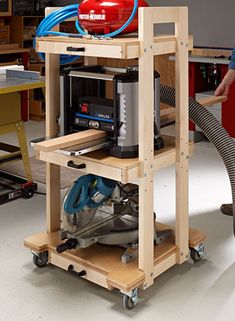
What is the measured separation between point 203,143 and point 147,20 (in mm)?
3115

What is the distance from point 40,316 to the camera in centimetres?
218

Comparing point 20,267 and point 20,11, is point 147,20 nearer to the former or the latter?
point 20,267

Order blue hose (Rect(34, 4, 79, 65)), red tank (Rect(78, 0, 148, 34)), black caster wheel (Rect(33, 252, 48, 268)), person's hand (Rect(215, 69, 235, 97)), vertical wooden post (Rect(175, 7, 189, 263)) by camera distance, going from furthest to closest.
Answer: person's hand (Rect(215, 69, 235, 97)), black caster wheel (Rect(33, 252, 48, 268)), blue hose (Rect(34, 4, 79, 65)), vertical wooden post (Rect(175, 7, 189, 263)), red tank (Rect(78, 0, 148, 34))

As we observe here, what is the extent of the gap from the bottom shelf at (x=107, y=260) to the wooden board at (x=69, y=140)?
58 centimetres

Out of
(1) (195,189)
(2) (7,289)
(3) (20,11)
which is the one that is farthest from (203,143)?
(2) (7,289)

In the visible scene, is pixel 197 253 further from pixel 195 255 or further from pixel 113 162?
pixel 113 162

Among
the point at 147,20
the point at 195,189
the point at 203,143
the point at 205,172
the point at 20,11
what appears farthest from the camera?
the point at 20,11

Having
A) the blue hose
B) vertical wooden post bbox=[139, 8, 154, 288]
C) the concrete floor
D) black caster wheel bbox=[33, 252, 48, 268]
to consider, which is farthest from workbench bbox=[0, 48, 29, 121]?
vertical wooden post bbox=[139, 8, 154, 288]

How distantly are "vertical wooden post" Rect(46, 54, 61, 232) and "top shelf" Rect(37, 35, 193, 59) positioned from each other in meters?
0.16

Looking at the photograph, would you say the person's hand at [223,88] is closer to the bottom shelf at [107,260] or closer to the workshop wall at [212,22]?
the bottom shelf at [107,260]

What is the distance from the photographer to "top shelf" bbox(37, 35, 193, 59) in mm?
2014

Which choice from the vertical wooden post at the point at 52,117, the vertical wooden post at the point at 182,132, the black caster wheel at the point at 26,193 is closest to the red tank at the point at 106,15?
the vertical wooden post at the point at 182,132

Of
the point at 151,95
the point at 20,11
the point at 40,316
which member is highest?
the point at 20,11

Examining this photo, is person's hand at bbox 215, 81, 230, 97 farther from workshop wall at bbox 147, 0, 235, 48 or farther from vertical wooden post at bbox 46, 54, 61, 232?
workshop wall at bbox 147, 0, 235, 48
